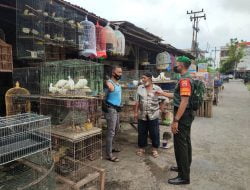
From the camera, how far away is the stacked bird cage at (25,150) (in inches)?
99.5

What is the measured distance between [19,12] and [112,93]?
212 cm

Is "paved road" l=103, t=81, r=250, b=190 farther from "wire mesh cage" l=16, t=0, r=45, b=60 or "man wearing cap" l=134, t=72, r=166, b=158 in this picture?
"wire mesh cage" l=16, t=0, r=45, b=60

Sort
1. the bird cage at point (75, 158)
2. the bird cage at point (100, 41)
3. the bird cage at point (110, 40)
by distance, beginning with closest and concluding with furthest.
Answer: the bird cage at point (75, 158), the bird cage at point (100, 41), the bird cage at point (110, 40)

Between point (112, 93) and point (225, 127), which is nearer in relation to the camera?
point (112, 93)

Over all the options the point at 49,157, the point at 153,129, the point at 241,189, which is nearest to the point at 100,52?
the point at 153,129

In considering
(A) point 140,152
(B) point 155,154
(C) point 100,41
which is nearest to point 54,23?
(C) point 100,41

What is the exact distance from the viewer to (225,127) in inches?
328

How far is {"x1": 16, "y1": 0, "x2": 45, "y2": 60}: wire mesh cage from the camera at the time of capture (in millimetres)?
4070

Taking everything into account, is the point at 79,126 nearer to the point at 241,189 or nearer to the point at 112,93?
the point at 112,93

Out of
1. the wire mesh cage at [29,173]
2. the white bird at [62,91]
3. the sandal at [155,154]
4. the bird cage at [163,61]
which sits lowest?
the sandal at [155,154]

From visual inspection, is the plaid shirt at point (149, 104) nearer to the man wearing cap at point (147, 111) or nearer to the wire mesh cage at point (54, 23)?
the man wearing cap at point (147, 111)

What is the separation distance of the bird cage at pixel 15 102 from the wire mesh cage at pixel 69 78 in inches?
14.3

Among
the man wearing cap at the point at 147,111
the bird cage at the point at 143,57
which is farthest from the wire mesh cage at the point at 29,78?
Result: the bird cage at the point at 143,57

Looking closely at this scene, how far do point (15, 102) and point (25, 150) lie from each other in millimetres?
1789
